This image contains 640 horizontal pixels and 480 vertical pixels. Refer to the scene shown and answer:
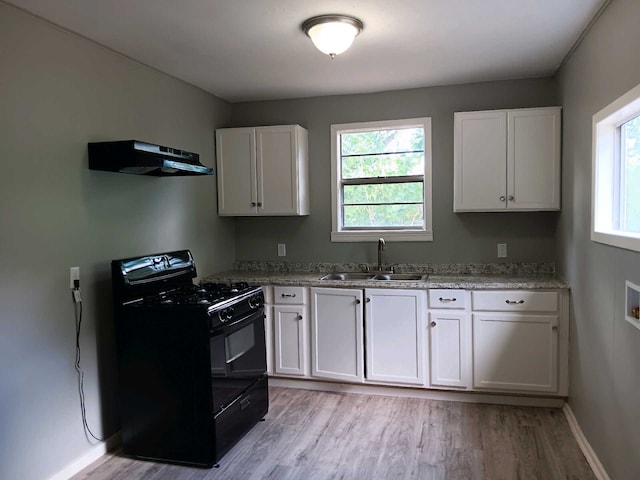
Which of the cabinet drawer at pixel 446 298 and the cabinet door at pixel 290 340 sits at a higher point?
the cabinet drawer at pixel 446 298

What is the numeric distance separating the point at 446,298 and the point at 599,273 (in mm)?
1125

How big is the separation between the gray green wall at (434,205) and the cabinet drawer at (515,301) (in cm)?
57

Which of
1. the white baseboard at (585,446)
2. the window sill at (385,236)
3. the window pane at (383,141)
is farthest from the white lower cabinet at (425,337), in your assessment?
the window pane at (383,141)

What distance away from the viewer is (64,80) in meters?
2.67

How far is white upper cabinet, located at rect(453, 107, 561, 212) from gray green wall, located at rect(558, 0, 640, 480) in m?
0.13

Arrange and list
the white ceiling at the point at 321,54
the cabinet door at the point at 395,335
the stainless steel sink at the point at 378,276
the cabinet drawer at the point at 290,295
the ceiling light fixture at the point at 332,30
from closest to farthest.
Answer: the white ceiling at the point at 321,54
the ceiling light fixture at the point at 332,30
the cabinet door at the point at 395,335
the cabinet drawer at the point at 290,295
the stainless steel sink at the point at 378,276

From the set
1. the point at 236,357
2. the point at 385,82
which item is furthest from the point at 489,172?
the point at 236,357

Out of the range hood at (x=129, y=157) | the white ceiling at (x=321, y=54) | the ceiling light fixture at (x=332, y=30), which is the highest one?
the white ceiling at (x=321, y=54)

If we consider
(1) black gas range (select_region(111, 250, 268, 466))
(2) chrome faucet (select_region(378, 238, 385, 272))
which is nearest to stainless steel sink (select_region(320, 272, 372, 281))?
(2) chrome faucet (select_region(378, 238, 385, 272))

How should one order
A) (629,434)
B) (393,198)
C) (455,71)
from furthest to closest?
(393,198) < (455,71) < (629,434)

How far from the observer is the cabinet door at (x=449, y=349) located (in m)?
3.54

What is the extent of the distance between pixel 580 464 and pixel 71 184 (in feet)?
10.3

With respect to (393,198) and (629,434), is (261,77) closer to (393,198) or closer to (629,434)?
(393,198)

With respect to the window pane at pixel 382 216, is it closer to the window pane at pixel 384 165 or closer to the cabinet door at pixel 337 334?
the window pane at pixel 384 165
